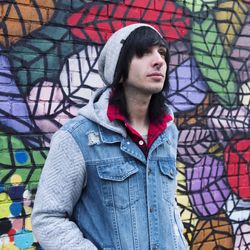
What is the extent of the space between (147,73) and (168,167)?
15.8 inches

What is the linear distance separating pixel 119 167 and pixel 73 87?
4.68ft

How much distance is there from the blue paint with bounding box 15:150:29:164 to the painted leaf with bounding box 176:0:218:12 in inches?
69.0

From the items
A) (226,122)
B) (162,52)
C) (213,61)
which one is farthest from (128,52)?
(226,122)

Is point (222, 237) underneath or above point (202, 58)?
underneath

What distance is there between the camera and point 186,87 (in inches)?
136

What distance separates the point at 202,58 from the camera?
355 centimetres

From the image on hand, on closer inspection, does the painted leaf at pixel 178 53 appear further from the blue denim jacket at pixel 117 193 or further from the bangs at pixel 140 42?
the blue denim jacket at pixel 117 193

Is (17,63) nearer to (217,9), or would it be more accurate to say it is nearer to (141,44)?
(141,44)

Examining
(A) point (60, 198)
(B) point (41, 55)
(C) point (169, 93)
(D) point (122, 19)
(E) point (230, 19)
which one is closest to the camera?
(A) point (60, 198)

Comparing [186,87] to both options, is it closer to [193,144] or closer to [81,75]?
[193,144]

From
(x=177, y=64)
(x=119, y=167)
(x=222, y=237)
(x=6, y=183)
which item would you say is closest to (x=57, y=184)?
(x=119, y=167)

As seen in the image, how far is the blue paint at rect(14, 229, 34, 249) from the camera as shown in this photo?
2.66 metres

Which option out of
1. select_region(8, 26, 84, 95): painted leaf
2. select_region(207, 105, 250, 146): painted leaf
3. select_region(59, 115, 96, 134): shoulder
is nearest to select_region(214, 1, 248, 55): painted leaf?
select_region(207, 105, 250, 146): painted leaf

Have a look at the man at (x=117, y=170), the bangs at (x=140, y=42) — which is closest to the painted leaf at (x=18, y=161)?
the man at (x=117, y=170)
